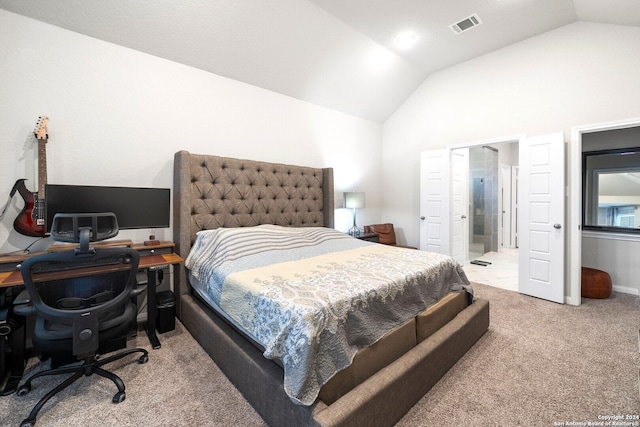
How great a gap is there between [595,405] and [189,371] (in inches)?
97.6

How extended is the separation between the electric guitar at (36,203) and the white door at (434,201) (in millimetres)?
4373

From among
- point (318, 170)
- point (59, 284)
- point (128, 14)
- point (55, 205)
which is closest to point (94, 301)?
point (59, 284)

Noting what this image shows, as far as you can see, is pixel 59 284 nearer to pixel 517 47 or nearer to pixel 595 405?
pixel 595 405

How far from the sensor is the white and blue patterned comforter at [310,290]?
121cm

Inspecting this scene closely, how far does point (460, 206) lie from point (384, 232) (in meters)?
1.54

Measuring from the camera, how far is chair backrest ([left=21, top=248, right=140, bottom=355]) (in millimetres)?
1442

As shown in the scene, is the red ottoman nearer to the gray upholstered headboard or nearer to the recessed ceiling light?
the gray upholstered headboard

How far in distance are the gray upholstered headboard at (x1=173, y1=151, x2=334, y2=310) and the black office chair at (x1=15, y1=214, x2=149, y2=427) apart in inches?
31.1

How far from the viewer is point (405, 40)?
10.9 feet

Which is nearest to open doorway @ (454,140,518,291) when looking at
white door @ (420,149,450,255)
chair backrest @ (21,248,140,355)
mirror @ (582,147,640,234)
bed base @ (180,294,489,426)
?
white door @ (420,149,450,255)

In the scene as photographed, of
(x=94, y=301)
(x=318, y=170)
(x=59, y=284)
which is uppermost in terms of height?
(x=318, y=170)

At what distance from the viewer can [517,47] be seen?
11.3 feet

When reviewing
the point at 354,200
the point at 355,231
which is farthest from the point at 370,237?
the point at 354,200

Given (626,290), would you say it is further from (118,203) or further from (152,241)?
(118,203)
